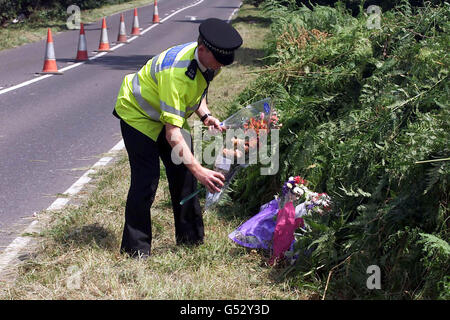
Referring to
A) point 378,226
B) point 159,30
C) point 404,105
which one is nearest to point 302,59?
point 404,105

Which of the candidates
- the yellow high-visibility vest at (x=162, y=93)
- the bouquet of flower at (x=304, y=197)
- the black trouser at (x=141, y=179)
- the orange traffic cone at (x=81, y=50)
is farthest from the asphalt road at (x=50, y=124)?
the bouquet of flower at (x=304, y=197)

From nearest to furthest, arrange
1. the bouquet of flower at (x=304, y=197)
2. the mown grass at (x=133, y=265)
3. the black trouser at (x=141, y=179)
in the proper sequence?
the mown grass at (x=133, y=265) → the bouquet of flower at (x=304, y=197) → the black trouser at (x=141, y=179)

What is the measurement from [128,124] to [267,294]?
148 centimetres

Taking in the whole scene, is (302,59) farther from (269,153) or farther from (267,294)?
(267,294)

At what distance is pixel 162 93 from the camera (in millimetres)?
4086

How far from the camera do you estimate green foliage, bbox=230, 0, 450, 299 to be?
370cm

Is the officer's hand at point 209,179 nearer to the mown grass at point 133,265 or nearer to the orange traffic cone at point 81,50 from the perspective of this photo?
the mown grass at point 133,265

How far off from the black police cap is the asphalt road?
2.25 metres

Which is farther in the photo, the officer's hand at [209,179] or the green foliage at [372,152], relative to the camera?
Result: the officer's hand at [209,179]

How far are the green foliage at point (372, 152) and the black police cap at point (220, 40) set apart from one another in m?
1.06

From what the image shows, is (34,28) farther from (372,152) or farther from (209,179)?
(372,152)

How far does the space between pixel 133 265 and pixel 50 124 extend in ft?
18.4

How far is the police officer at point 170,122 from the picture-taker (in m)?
4.06

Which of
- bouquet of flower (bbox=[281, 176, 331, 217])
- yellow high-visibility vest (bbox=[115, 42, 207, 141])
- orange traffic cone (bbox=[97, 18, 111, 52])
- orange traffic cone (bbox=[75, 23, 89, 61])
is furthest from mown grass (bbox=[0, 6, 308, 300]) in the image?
orange traffic cone (bbox=[97, 18, 111, 52])
